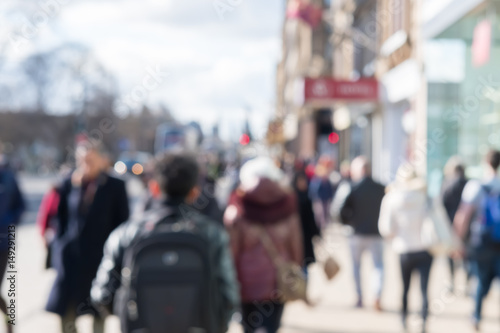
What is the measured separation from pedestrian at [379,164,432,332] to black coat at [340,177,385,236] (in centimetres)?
142

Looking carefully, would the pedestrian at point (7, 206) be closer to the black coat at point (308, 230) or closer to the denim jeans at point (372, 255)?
the black coat at point (308, 230)

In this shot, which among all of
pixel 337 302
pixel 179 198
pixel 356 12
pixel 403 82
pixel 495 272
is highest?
pixel 356 12

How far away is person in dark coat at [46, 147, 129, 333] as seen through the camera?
561cm

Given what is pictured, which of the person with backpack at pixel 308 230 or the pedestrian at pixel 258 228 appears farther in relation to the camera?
the person with backpack at pixel 308 230

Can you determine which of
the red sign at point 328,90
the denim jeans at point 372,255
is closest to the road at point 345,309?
the denim jeans at point 372,255

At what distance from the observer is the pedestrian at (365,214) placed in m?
8.56

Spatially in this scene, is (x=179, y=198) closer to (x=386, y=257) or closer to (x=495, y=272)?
(x=495, y=272)

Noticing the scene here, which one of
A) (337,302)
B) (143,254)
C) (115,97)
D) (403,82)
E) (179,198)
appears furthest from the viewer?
(115,97)

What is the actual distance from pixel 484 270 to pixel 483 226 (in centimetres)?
45

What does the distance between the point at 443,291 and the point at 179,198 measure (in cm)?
644

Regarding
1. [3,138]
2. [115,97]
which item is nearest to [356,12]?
[115,97]

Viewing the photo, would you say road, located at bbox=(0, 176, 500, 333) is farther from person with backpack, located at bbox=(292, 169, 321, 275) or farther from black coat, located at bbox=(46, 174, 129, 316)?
black coat, located at bbox=(46, 174, 129, 316)

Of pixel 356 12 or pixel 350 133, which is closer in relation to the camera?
pixel 356 12

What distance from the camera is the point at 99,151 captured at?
5871mm
